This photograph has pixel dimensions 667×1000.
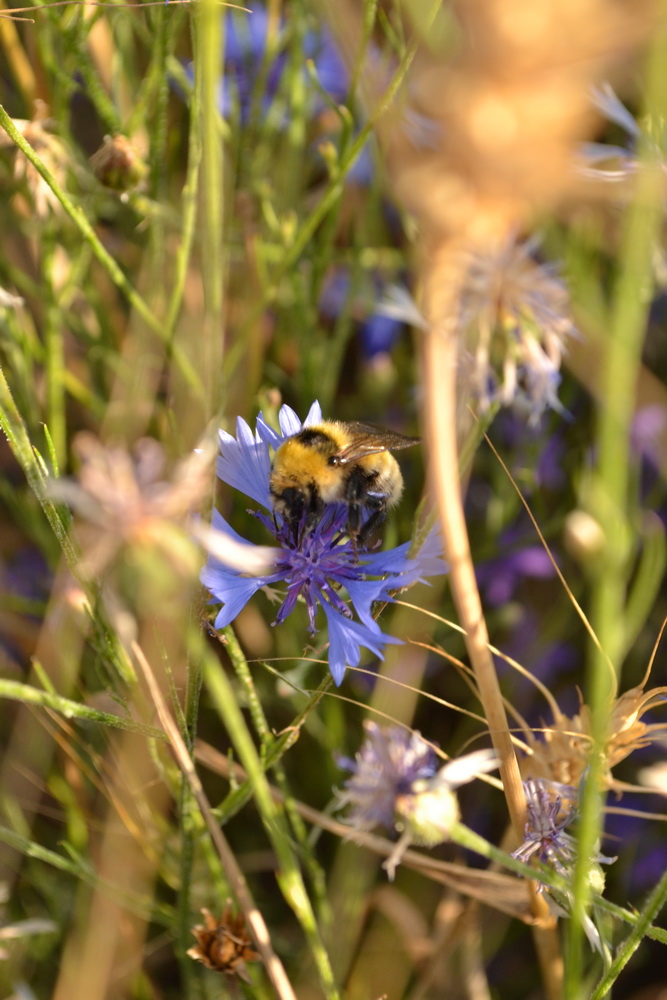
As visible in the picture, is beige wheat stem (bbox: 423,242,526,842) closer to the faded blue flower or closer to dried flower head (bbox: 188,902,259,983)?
the faded blue flower

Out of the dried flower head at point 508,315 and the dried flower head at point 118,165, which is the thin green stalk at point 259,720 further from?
the dried flower head at point 118,165

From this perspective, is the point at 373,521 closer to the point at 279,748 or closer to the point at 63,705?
the point at 279,748

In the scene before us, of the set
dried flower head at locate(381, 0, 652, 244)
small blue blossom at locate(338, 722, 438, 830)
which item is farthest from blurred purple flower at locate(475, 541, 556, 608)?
dried flower head at locate(381, 0, 652, 244)

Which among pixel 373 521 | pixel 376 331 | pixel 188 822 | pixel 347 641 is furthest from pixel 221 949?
pixel 376 331

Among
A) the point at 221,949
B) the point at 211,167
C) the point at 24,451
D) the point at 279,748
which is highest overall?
the point at 211,167

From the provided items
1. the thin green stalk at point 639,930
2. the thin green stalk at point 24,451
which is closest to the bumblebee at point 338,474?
the thin green stalk at point 24,451

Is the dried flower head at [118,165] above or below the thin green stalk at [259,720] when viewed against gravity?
above
